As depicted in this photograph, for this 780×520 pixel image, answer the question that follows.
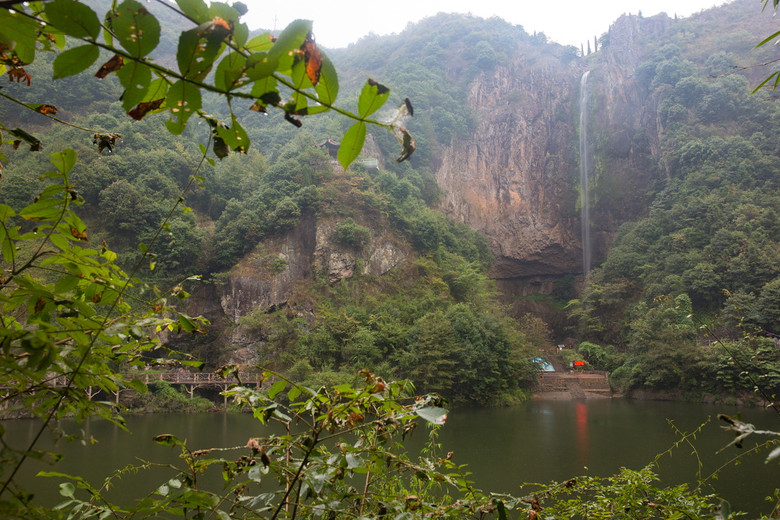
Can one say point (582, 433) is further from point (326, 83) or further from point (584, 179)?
point (584, 179)

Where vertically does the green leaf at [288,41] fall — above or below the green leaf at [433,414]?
above

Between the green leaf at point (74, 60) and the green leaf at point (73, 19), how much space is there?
1cm

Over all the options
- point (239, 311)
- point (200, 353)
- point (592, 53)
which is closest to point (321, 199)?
point (239, 311)

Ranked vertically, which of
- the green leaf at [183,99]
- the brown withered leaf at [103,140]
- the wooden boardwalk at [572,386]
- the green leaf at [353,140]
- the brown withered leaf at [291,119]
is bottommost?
the wooden boardwalk at [572,386]

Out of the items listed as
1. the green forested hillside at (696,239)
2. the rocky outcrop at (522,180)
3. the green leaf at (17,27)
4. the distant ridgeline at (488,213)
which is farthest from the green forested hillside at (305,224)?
the green leaf at (17,27)

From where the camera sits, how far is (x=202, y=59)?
333mm

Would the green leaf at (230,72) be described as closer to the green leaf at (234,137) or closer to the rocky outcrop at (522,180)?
the green leaf at (234,137)

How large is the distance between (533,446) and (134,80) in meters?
6.46

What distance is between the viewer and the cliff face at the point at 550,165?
21406mm

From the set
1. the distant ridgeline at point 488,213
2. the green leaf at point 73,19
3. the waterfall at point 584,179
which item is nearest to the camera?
the green leaf at point 73,19

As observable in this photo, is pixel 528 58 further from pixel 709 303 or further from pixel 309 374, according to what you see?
pixel 309 374

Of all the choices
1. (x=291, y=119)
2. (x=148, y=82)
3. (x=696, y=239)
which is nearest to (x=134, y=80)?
(x=148, y=82)

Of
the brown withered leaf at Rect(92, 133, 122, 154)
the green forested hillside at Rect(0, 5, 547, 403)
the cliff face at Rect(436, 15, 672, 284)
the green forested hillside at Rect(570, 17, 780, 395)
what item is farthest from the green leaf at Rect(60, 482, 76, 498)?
the cliff face at Rect(436, 15, 672, 284)

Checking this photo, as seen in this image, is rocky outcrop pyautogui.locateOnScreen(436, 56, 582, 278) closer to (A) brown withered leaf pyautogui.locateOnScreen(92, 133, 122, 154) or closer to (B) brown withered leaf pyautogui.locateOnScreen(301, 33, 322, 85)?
(A) brown withered leaf pyautogui.locateOnScreen(92, 133, 122, 154)
